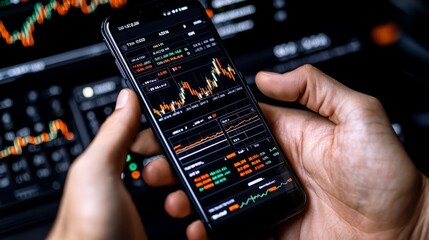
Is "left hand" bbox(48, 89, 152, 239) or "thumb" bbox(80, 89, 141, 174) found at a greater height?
"thumb" bbox(80, 89, 141, 174)

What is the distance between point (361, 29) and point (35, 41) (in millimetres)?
603

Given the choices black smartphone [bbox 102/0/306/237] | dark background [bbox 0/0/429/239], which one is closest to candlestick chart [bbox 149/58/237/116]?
black smartphone [bbox 102/0/306/237]

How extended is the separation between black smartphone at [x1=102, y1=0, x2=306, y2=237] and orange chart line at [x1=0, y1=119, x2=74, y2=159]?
0.59 feet

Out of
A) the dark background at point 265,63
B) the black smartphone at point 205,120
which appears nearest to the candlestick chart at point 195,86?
the black smartphone at point 205,120

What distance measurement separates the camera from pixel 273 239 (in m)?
0.85

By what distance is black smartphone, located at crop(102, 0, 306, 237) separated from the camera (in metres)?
0.81

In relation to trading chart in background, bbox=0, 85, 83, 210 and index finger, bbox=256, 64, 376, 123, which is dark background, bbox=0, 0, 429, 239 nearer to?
trading chart in background, bbox=0, 85, 83, 210

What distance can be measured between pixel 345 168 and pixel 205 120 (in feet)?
0.69

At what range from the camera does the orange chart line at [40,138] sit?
35.8 inches

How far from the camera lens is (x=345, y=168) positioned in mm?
796

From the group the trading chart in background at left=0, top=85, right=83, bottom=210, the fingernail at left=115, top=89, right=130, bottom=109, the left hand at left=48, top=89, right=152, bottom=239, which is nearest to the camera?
the left hand at left=48, top=89, right=152, bottom=239

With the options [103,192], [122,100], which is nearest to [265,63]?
[122,100]

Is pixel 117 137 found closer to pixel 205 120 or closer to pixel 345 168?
pixel 205 120

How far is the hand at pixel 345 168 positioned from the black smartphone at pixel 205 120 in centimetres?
3
